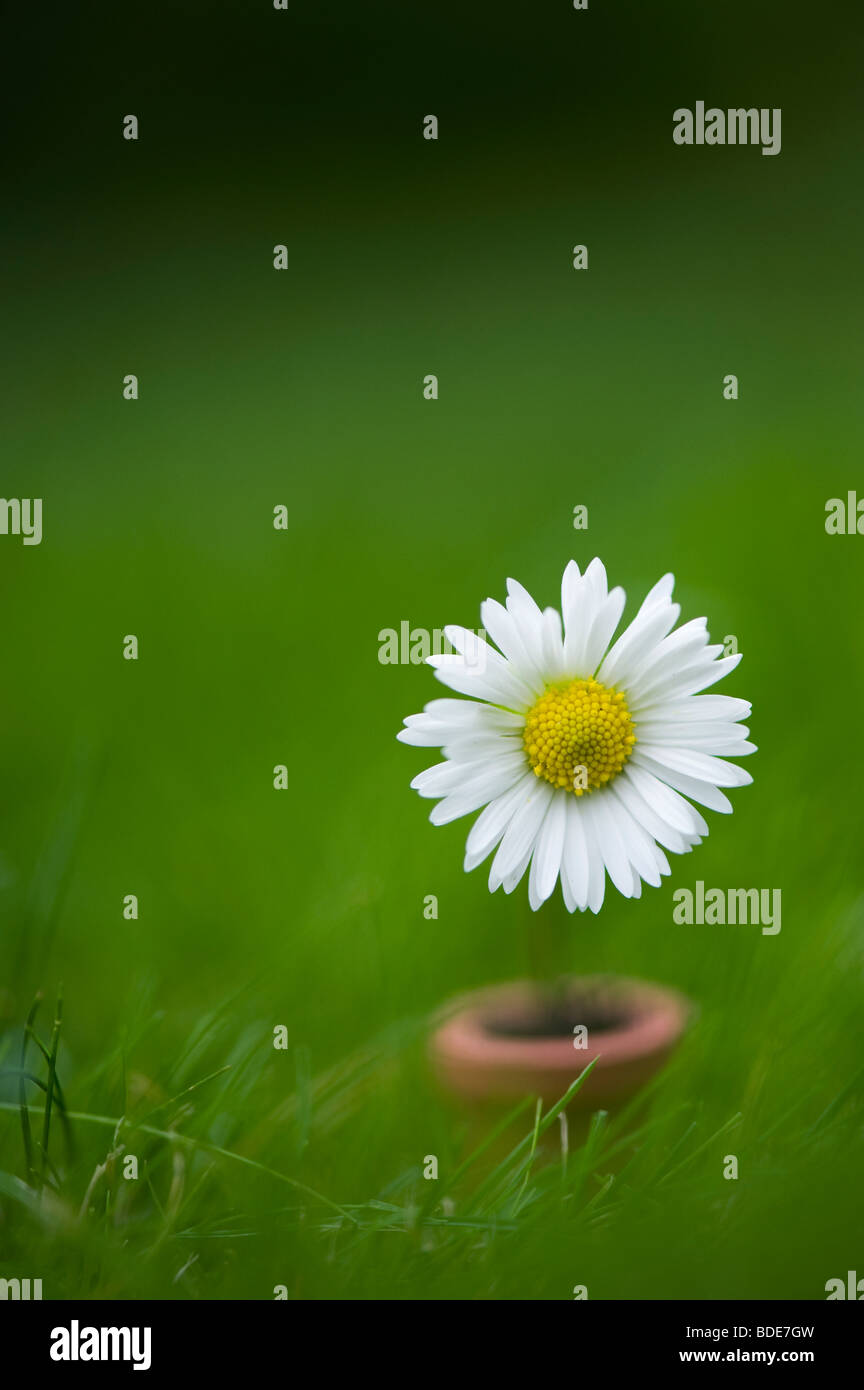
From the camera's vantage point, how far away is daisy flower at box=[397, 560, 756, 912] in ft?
1.80

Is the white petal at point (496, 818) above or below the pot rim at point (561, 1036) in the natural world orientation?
above

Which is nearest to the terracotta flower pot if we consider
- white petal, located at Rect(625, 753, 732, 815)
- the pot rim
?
the pot rim

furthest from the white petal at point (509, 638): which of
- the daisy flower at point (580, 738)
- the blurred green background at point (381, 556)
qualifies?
the blurred green background at point (381, 556)

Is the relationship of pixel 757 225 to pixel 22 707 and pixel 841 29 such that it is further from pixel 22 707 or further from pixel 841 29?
pixel 22 707

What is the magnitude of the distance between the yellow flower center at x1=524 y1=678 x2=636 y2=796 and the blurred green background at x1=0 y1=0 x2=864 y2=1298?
0.30 ft

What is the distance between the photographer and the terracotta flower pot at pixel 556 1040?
549mm

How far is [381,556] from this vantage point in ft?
3.47

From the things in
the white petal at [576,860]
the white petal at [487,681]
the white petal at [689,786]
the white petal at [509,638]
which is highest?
the white petal at [509,638]

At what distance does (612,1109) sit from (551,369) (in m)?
0.77

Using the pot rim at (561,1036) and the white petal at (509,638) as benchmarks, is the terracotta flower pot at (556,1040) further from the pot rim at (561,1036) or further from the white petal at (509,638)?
the white petal at (509,638)

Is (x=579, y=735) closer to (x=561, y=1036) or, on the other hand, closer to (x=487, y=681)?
(x=487, y=681)

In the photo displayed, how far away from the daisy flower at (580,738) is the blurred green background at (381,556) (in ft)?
0.21

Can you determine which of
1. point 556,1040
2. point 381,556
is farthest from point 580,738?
point 381,556

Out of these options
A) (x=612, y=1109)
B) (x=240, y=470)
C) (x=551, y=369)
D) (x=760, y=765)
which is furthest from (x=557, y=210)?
(x=612, y=1109)
